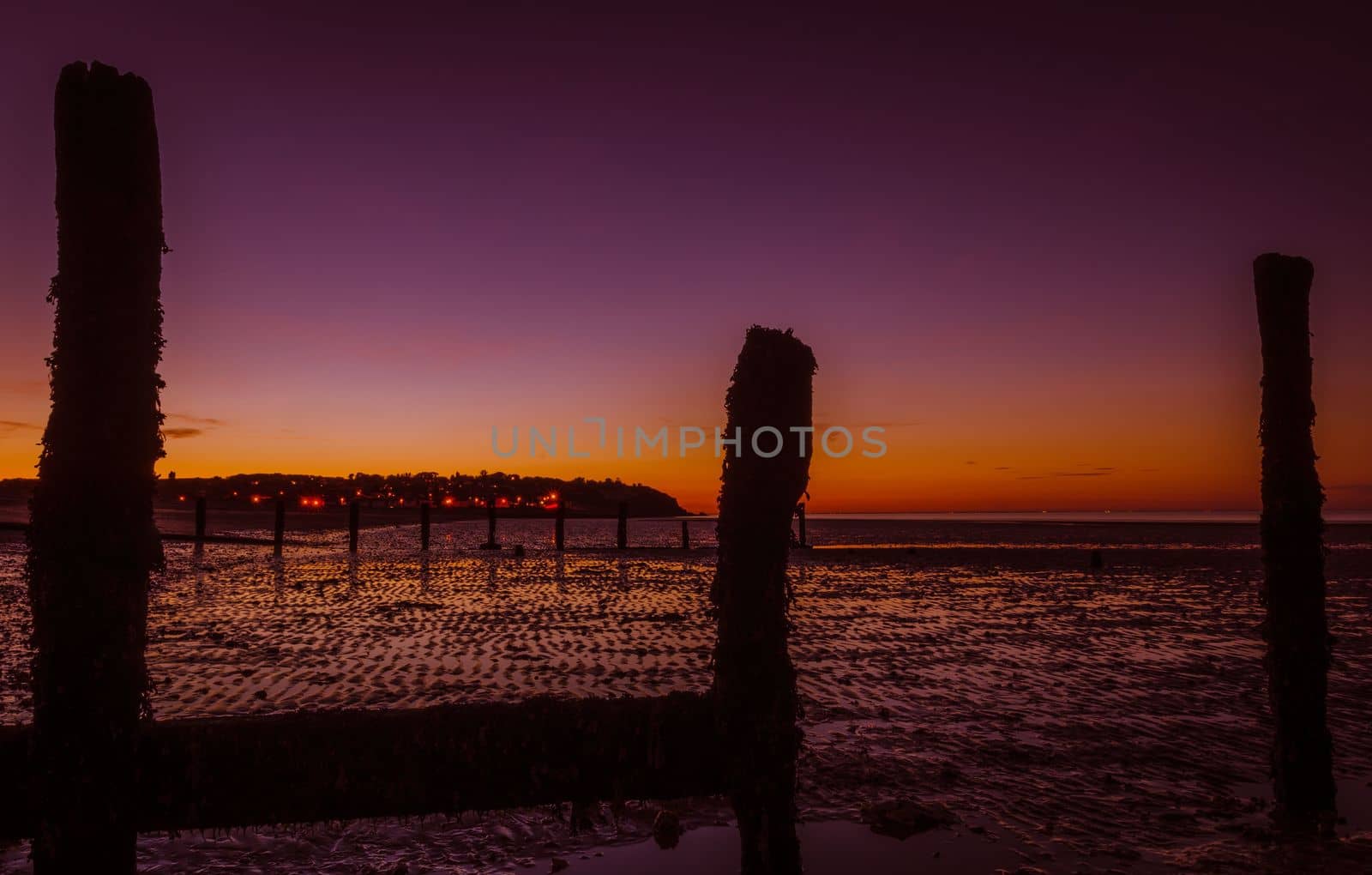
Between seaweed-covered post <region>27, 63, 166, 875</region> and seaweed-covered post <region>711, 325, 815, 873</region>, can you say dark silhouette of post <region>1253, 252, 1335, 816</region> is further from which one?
seaweed-covered post <region>27, 63, 166, 875</region>

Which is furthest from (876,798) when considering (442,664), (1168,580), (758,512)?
(1168,580)

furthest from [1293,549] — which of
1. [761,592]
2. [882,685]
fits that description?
[882,685]

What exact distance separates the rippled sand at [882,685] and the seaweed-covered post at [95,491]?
6.87 feet

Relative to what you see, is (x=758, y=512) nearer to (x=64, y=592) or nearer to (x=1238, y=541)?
(x=64, y=592)

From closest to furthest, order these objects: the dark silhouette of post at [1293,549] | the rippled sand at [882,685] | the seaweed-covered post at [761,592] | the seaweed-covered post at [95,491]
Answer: the seaweed-covered post at [95,491] → the seaweed-covered post at [761,592] → the rippled sand at [882,685] → the dark silhouette of post at [1293,549]

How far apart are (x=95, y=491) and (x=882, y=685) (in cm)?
896

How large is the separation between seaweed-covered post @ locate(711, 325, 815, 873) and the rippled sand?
1.49m

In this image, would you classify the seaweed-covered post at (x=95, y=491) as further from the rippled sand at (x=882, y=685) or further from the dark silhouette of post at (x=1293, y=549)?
the dark silhouette of post at (x=1293, y=549)

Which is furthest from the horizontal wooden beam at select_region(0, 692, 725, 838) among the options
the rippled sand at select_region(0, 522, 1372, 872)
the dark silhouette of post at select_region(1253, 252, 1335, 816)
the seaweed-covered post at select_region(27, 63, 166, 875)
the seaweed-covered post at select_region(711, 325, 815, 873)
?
the dark silhouette of post at select_region(1253, 252, 1335, 816)

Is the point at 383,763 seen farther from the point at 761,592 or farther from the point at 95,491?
the point at 761,592

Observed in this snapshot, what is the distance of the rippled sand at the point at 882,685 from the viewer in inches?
217

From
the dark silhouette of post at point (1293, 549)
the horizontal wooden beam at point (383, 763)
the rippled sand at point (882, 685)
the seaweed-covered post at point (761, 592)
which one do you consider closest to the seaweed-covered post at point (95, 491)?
the horizontal wooden beam at point (383, 763)

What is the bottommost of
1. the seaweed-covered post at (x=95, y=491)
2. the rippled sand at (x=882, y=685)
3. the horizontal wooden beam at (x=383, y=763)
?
the rippled sand at (x=882, y=685)

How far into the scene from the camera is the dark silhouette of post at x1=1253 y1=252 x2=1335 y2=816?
5.96m
